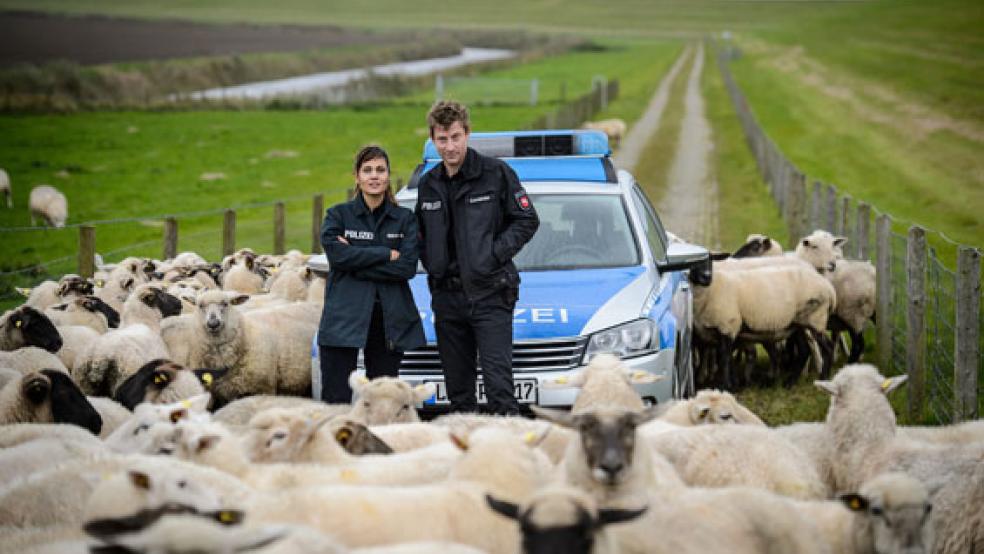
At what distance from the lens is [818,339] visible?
12758 millimetres

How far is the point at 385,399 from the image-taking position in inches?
295

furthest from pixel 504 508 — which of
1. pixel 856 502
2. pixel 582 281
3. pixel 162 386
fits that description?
pixel 582 281

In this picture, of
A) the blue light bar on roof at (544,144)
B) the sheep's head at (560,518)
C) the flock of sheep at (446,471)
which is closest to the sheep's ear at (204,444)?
the flock of sheep at (446,471)

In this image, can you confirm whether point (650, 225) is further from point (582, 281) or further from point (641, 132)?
point (641, 132)

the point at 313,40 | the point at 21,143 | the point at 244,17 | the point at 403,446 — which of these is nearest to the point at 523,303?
the point at 403,446

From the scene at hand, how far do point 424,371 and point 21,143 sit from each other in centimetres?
3478

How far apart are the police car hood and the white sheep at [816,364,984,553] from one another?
1.86m

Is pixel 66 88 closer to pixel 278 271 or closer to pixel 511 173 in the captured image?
pixel 278 271

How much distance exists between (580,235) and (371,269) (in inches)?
108

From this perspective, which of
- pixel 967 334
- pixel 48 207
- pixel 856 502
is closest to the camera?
pixel 856 502

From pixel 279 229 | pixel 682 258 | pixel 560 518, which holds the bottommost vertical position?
pixel 279 229

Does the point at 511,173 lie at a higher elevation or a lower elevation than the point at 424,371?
higher

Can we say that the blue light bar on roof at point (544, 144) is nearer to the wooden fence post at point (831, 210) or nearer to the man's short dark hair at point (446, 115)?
the man's short dark hair at point (446, 115)

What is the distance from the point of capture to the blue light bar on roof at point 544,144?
11.1 metres
